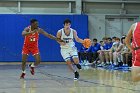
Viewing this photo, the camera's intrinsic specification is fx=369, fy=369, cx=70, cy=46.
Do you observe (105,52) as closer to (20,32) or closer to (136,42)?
(20,32)

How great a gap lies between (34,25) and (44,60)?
529 inches

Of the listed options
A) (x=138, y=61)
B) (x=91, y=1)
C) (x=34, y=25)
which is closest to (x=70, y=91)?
(x=138, y=61)

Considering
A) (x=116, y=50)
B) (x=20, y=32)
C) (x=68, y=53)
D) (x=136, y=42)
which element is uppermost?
(x=20, y=32)

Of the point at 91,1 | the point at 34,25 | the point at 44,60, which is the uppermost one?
the point at 91,1

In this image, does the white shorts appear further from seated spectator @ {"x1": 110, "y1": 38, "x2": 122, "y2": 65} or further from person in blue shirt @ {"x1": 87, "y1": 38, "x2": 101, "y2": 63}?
person in blue shirt @ {"x1": 87, "y1": 38, "x2": 101, "y2": 63}

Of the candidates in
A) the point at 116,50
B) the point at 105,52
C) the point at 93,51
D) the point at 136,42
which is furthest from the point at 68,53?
the point at 93,51

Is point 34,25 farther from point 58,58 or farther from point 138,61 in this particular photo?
point 58,58

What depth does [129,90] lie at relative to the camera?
9094 millimetres

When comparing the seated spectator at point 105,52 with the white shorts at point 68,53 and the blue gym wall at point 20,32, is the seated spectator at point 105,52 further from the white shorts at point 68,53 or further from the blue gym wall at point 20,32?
the white shorts at point 68,53

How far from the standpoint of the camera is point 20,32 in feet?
83.8

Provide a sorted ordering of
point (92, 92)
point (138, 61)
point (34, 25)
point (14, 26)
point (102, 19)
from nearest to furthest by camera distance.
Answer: point (138, 61) < point (92, 92) < point (34, 25) < point (14, 26) < point (102, 19)

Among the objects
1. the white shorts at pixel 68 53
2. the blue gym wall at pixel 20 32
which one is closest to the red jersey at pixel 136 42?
the white shorts at pixel 68 53

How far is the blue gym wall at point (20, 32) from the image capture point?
83.4ft

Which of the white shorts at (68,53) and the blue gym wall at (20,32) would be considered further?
the blue gym wall at (20,32)
